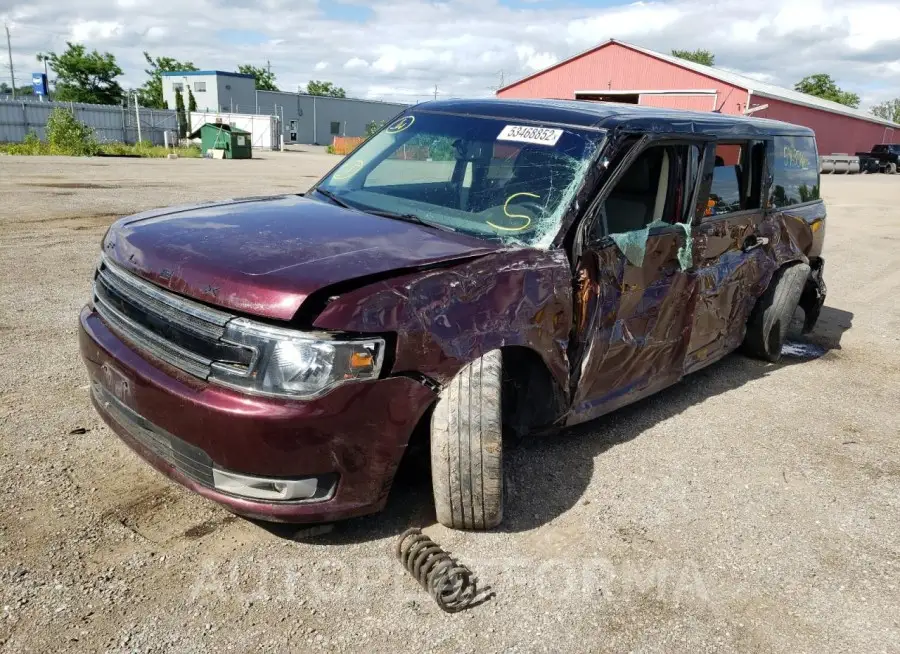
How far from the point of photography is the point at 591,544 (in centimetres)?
310

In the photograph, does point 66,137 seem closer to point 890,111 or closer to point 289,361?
point 289,361

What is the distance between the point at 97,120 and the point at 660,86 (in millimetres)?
28150

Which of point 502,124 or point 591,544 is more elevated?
point 502,124

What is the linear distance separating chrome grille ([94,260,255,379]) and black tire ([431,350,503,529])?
2.59 feet

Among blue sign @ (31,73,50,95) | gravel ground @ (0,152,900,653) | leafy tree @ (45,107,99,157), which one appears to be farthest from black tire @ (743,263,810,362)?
blue sign @ (31,73,50,95)

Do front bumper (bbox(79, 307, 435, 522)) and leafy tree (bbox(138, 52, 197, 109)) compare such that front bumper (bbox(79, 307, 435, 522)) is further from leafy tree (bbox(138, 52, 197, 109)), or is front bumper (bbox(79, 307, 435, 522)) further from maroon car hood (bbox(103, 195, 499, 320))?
leafy tree (bbox(138, 52, 197, 109))

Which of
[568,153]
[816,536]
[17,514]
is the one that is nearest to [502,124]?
[568,153]

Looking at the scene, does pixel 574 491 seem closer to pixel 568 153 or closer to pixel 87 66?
pixel 568 153

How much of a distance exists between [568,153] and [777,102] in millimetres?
37293

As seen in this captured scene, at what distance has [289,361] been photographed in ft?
8.07

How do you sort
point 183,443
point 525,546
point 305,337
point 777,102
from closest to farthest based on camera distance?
point 305,337
point 183,443
point 525,546
point 777,102

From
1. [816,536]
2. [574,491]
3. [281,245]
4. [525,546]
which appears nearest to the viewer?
[281,245]

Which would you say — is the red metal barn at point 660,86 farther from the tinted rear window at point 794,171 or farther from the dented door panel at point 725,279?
the dented door panel at point 725,279

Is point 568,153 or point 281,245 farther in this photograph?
point 568,153
